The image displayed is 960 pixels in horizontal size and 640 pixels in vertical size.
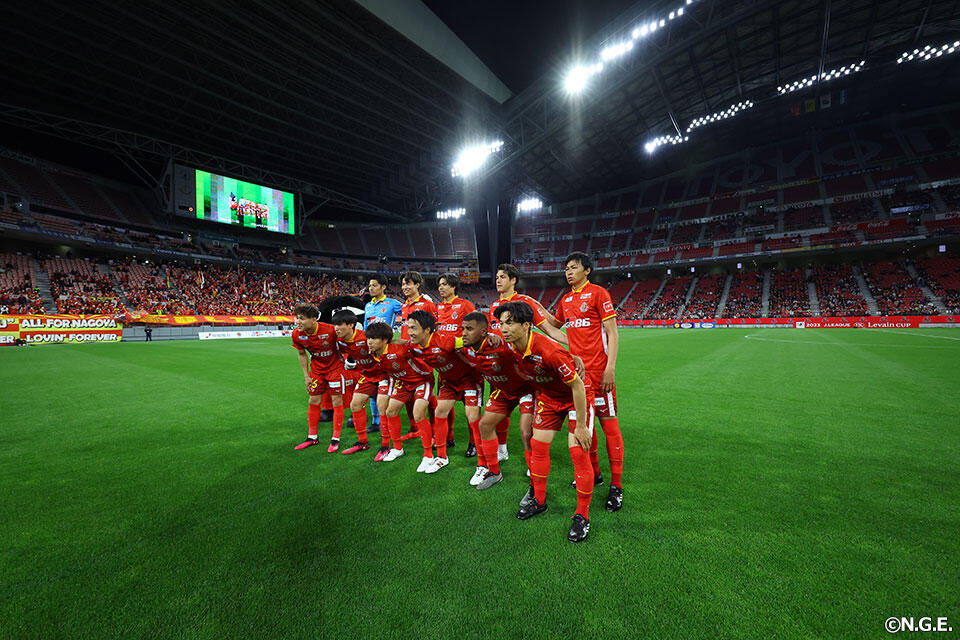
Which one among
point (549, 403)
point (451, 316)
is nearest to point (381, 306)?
point (451, 316)

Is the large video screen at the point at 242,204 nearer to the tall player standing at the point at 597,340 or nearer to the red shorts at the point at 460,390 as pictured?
the red shorts at the point at 460,390

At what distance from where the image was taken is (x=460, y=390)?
396 centimetres

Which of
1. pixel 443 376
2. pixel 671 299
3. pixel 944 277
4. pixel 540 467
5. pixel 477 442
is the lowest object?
pixel 477 442

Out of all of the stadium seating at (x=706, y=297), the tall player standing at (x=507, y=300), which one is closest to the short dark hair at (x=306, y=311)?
the tall player standing at (x=507, y=300)

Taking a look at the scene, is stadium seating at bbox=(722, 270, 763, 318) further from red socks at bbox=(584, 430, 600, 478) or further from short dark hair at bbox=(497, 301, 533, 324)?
short dark hair at bbox=(497, 301, 533, 324)

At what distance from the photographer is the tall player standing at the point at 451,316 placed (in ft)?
13.3

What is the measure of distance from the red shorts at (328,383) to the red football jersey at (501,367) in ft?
7.16

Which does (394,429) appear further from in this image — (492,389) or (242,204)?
(242,204)

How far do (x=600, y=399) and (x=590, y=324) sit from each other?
75cm

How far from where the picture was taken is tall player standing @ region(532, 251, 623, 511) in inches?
124

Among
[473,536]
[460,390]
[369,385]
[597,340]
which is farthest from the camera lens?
[369,385]

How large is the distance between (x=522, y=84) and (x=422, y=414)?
2747 cm

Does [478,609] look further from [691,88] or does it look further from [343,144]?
[691,88]

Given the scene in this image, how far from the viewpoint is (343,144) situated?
99.1ft
